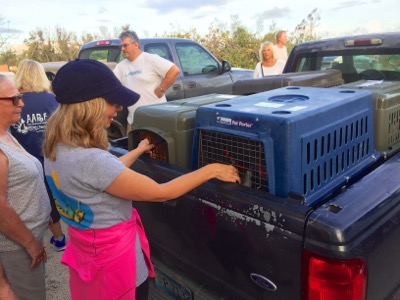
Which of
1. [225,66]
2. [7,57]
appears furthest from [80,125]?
[7,57]

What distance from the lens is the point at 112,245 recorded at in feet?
5.34

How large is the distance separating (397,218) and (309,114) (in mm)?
582

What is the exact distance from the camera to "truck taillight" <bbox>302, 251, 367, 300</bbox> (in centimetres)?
133

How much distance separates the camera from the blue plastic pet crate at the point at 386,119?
83.3 inches

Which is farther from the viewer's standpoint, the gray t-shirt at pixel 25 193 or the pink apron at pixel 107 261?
the gray t-shirt at pixel 25 193

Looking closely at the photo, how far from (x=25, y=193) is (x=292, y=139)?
55.2 inches

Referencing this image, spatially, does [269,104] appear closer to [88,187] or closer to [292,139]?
[292,139]

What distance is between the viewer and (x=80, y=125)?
1568 mm

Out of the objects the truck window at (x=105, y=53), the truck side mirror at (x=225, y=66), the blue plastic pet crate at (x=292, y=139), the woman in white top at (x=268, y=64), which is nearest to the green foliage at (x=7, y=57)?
the truck window at (x=105, y=53)

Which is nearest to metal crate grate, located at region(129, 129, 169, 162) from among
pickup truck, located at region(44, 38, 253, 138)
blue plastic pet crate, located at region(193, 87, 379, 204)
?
blue plastic pet crate, located at region(193, 87, 379, 204)

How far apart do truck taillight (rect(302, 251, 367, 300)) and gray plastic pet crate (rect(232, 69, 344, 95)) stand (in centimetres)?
156

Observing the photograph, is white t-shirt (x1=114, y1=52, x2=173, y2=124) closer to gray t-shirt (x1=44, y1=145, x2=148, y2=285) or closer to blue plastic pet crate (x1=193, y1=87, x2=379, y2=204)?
blue plastic pet crate (x1=193, y1=87, x2=379, y2=204)

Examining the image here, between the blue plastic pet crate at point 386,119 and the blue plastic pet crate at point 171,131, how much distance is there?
1.04 m

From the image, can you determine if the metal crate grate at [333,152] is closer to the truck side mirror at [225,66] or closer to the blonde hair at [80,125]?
the blonde hair at [80,125]
